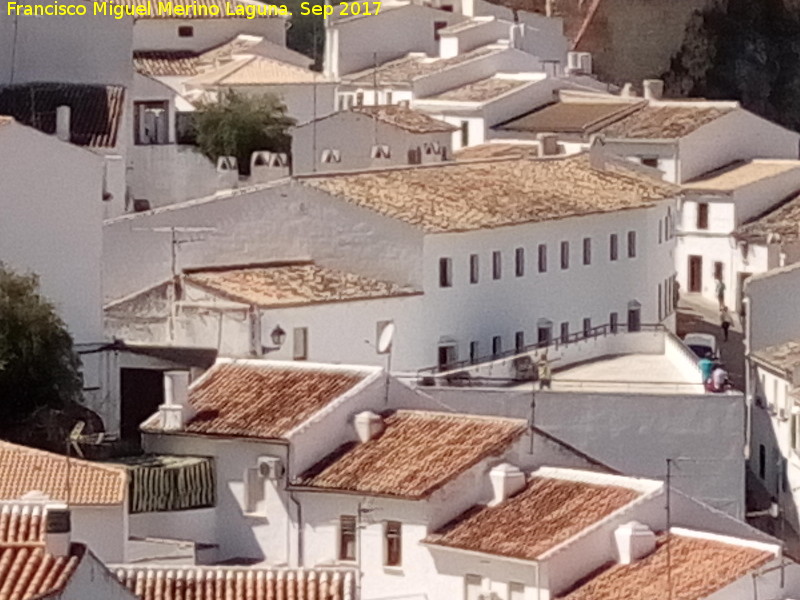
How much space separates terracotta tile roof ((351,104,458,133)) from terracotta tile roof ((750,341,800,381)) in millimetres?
9807

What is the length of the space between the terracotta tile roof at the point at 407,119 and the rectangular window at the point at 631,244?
22.9ft

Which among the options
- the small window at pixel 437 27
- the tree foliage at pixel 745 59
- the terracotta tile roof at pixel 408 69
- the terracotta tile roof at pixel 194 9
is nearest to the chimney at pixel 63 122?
the terracotta tile roof at pixel 194 9

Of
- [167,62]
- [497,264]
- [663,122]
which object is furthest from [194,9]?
[497,264]

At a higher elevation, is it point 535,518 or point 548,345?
point 548,345

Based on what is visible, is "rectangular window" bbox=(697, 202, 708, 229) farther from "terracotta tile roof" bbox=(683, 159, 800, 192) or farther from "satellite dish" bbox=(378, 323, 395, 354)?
"satellite dish" bbox=(378, 323, 395, 354)

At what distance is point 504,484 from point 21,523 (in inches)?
391

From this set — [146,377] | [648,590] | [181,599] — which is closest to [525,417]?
[146,377]

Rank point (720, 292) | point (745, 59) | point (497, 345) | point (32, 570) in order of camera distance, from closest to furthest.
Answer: point (32, 570), point (497, 345), point (720, 292), point (745, 59)

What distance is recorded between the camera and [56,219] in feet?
132

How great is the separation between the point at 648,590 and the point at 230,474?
6107 millimetres

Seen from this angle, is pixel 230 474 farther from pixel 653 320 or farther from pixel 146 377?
pixel 653 320

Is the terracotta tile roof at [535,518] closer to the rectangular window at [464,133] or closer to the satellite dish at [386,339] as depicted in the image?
the satellite dish at [386,339]

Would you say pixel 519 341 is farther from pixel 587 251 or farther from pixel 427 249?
pixel 587 251

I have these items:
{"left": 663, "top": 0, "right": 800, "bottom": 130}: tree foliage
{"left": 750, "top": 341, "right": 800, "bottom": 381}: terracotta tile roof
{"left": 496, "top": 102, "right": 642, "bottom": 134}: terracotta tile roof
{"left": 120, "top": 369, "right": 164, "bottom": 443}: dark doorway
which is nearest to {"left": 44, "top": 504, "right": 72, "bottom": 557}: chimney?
{"left": 120, "top": 369, "right": 164, "bottom": 443}: dark doorway
